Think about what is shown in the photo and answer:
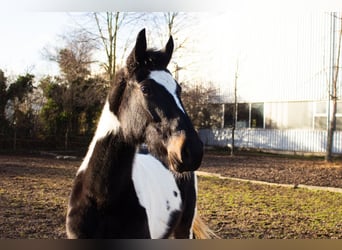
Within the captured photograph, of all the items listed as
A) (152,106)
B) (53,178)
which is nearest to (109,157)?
(152,106)

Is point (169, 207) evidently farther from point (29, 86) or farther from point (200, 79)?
point (29, 86)

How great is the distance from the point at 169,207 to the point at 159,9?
1.53 m

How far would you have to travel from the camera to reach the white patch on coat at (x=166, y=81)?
173 centimetres

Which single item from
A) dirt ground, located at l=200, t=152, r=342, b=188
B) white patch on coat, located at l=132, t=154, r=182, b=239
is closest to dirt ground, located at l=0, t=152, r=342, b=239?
dirt ground, located at l=200, t=152, r=342, b=188

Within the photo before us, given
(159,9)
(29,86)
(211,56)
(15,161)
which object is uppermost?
(159,9)

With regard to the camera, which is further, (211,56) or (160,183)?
(211,56)

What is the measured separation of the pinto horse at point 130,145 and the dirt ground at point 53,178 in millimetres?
1075

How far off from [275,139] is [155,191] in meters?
1.53

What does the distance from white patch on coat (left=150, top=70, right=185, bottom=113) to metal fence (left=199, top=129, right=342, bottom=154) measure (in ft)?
4.54

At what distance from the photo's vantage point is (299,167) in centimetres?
318

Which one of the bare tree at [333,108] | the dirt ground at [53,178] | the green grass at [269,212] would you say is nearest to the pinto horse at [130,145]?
the dirt ground at [53,178]

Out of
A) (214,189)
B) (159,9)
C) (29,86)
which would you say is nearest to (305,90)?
(214,189)

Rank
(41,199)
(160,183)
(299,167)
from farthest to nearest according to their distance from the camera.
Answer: (299,167), (41,199), (160,183)

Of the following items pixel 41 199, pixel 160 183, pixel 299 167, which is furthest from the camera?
pixel 299 167
